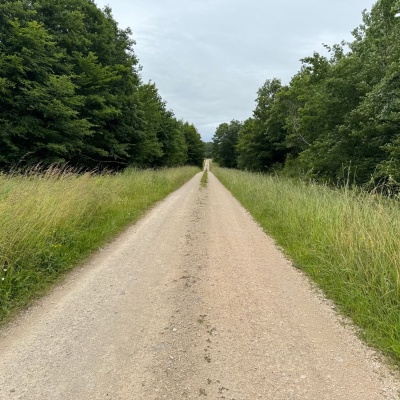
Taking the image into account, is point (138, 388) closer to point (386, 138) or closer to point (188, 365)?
point (188, 365)

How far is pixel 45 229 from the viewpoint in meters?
4.86

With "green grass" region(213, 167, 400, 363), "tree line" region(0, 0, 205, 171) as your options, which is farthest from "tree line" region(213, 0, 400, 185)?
"tree line" region(0, 0, 205, 171)

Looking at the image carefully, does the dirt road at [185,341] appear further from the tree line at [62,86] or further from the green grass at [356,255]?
the tree line at [62,86]

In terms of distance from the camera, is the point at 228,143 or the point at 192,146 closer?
the point at 228,143

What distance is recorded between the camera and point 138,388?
216 centimetres

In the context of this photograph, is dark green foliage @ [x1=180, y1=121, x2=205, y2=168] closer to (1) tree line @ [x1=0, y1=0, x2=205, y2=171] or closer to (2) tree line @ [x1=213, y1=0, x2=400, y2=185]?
(1) tree line @ [x1=0, y1=0, x2=205, y2=171]

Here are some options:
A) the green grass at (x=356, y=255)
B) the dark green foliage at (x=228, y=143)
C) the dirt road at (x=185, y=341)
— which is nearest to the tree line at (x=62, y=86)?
the dirt road at (x=185, y=341)

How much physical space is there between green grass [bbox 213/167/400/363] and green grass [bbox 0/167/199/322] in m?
4.01

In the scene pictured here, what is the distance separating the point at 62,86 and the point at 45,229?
9811 millimetres

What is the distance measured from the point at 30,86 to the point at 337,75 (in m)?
13.4

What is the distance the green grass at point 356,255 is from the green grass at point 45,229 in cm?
401

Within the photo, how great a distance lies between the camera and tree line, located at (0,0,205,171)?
1130 centimetres

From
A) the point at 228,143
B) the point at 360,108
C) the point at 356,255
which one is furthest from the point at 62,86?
the point at 228,143

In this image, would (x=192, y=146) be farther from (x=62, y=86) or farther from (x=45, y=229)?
(x=45, y=229)
